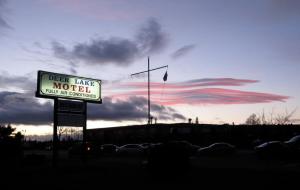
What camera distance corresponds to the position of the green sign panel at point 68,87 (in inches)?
1262

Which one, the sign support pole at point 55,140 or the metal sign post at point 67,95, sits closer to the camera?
the sign support pole at point 55,140

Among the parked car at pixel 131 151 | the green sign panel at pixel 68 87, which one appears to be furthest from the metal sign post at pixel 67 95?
the parked car at pixel 131 151

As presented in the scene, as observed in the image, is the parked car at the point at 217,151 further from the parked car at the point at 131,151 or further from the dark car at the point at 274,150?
the dark car at the point at 274,150

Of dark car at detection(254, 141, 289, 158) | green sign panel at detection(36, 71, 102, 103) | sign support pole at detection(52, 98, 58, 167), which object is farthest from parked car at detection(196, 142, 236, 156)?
sign support pole at detection(52, 98, 58, 167)

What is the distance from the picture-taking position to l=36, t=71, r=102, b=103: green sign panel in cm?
3206

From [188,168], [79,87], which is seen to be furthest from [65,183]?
[79,87]

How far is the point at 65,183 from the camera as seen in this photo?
63.5ft

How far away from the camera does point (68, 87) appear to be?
111 ft

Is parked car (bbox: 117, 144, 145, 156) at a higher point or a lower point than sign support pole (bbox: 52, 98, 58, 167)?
lower

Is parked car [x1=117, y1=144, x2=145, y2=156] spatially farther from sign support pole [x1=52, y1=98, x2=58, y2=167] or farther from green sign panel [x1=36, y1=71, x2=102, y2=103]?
sign support pole [x1=52, y1=98, x2=58, y2=167]

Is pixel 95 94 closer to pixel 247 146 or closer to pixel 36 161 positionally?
pixel 36 161

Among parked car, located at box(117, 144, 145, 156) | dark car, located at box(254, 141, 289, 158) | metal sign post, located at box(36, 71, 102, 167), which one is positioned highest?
metal sign post, located at box(36, 71, 102, 167)

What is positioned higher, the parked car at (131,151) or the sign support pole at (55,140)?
the sign support pole at (55,140)

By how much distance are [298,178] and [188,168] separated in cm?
583
